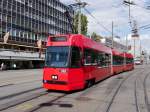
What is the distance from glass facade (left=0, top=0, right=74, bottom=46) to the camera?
205 ft

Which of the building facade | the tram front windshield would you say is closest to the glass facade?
the building facade

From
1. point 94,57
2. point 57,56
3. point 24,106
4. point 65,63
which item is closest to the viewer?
point 24,106

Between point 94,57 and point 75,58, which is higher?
point 94,57

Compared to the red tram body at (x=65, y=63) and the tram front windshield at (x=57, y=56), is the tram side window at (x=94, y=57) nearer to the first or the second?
the red tram body at (x=65, y=63)

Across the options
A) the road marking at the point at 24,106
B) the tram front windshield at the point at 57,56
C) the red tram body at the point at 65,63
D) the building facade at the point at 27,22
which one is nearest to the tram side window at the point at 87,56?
the red tram body at the point at 65,63

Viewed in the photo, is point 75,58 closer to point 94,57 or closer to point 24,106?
point 94,57

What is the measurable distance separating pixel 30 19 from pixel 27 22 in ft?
4.92

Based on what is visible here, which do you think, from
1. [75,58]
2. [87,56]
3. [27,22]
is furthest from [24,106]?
[27,22]

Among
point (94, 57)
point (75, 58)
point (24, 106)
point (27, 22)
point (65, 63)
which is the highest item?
point (27, 22)

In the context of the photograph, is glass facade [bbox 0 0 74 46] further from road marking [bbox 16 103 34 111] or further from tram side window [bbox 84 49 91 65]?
road marking [bbox 16 103 34 111]

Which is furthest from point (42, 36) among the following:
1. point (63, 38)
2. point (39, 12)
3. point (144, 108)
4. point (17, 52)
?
point (144, 108)

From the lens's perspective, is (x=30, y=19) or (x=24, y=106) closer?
(x=24, y=106)

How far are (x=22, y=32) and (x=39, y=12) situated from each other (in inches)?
369

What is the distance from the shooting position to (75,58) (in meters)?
16.0
